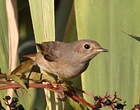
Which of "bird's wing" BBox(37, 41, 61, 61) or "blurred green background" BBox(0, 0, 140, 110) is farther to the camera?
"bird's wing" BBox(37, 41, 61, 61)

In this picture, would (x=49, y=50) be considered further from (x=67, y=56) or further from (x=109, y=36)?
(x=109, y=36)

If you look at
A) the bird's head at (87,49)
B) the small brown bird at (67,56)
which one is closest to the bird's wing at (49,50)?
the small brown bird at (67,56)

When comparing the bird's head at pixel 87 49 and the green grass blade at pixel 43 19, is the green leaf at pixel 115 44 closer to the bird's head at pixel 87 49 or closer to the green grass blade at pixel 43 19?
the bird's head at pixel 87 49

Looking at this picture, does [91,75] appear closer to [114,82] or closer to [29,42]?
[114,82]

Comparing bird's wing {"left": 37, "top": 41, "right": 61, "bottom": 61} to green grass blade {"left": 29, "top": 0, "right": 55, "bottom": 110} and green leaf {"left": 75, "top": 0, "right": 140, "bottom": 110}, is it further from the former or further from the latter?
green leaf {"left": 75, "top": 0, "right": 140, "bottom": 110}

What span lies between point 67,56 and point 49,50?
152 mm

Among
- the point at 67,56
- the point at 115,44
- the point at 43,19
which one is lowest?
the point at 67,56

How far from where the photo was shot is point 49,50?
A: 238 cm

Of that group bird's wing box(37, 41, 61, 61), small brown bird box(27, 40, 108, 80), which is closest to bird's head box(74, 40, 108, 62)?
small brown bird box(27, 40, 108, 80)

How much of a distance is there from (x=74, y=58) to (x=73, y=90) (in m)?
0.97

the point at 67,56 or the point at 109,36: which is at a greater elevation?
the point at 109,36

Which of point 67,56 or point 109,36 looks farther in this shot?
point 67,56

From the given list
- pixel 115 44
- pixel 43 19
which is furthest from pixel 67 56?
pixel 115 44

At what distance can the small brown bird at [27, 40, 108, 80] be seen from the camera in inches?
89.4
